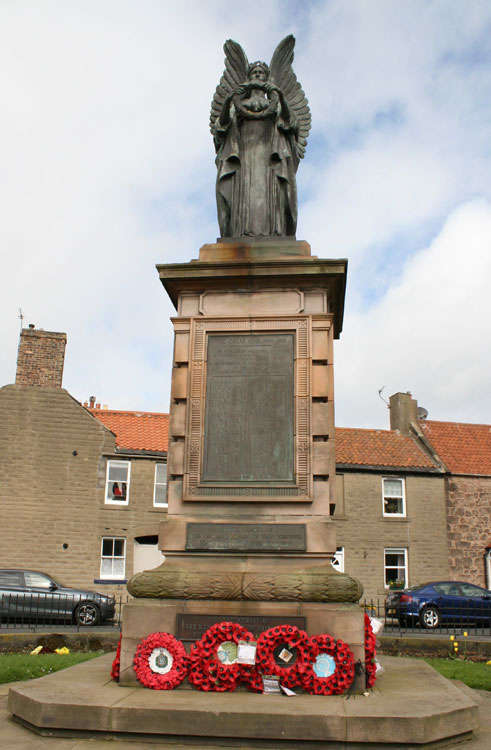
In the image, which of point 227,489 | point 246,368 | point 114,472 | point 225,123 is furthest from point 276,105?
point 114,472

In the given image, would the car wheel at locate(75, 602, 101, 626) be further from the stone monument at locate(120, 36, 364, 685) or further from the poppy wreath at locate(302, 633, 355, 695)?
the poppy wreath at locate(302, 633, 355, 695)

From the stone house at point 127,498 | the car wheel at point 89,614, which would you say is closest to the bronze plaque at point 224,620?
the car wheel at point 89,614

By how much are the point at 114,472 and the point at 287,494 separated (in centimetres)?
2158

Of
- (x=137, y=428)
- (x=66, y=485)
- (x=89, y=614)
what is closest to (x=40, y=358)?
(x=137, y=428)

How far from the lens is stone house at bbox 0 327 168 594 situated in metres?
26.5

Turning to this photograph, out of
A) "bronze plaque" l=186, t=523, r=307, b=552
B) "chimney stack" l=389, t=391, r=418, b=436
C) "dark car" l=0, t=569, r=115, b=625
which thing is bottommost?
"dark car" l=0, t=569, r=115, b=625

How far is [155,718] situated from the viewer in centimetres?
557

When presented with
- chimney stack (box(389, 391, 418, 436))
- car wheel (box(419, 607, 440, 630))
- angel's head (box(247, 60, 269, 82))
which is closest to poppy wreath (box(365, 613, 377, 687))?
angel's head (box(247, 60, 269, 82))

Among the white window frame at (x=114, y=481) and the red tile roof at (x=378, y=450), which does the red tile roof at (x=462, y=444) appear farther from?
the white window frame at (x=114, y=481)

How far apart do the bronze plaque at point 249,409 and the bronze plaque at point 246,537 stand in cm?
51

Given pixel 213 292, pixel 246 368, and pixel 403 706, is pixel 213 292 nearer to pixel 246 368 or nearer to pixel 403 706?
pixel 246 368

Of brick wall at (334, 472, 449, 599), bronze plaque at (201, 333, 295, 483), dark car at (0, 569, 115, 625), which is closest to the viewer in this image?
bronze plaque at (201, 333, 295, 483)

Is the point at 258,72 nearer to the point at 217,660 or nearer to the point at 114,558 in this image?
the point at 217,660

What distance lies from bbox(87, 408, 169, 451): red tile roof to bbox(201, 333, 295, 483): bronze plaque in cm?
2103
